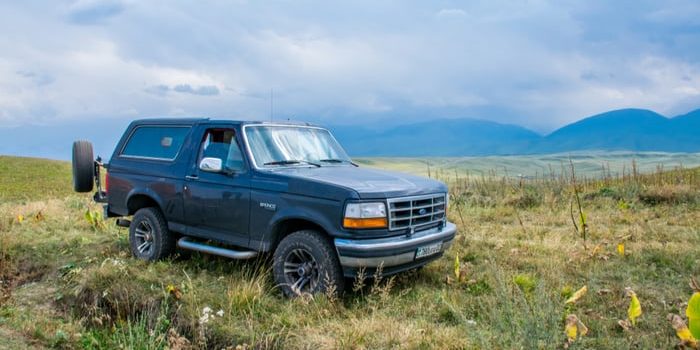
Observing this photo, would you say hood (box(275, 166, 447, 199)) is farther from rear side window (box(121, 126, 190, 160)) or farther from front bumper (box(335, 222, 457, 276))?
rear side window (box(121, 126, 190, 160))

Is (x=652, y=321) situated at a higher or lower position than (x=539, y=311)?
lower

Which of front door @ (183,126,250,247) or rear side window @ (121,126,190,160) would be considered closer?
front door @ (183,126,250,247)

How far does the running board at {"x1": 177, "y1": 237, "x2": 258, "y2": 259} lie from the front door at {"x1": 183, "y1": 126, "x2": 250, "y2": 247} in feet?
0.40

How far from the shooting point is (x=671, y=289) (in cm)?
555

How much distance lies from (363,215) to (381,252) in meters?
0.41

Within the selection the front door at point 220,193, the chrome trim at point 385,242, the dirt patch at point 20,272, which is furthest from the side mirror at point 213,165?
the dirt patch at point 20,272

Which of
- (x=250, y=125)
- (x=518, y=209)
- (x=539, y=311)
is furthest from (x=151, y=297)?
(x=518, y=209)

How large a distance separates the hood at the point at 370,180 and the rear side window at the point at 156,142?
186 centimetres

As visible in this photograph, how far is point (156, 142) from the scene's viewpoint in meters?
6.92

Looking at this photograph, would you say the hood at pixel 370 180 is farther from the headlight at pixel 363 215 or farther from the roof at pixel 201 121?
the roof at pixel 201 121

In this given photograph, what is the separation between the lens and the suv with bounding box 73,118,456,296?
195 inches

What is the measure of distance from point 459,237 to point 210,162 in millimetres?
4424

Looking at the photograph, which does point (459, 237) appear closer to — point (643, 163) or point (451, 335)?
point (451, 335)

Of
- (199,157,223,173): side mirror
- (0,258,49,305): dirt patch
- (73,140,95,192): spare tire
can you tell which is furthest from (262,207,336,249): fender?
(0,258,49,305): dirt patch
